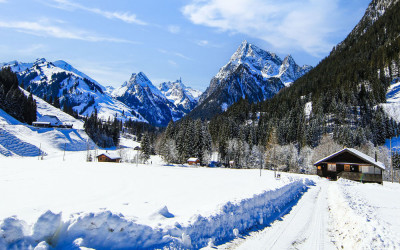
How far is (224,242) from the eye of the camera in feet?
28.2

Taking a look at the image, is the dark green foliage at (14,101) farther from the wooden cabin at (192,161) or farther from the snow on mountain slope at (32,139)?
the wooden cabin at (192,161)

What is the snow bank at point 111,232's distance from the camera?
216 inches

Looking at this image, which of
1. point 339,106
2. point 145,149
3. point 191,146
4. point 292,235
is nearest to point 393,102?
point 339,106

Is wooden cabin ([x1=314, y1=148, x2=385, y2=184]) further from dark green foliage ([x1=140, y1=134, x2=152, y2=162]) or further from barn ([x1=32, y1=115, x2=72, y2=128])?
barn ([x1=32, y1=115, x2=72, y2=128])

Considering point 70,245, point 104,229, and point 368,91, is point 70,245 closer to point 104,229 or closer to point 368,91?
point 104,229

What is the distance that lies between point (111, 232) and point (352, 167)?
173 feet

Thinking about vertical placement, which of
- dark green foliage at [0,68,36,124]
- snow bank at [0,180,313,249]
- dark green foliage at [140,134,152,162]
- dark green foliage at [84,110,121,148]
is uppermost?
dark green foliage at [0,68,36,124]

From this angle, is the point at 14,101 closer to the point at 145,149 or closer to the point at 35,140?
the point at 35,140

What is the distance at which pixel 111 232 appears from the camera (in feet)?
21.9

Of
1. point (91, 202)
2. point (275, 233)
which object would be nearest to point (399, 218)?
point (275, 233)

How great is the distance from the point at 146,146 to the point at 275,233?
6880 cm

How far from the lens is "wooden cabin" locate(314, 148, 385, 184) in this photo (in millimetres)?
43781

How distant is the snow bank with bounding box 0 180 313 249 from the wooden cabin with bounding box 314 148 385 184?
150 ft

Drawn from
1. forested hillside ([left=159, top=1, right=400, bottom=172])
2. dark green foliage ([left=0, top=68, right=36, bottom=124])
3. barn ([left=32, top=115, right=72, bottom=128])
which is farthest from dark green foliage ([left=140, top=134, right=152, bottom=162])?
dark green foliage ([left=0, top=68, right=36, bottom=124])
